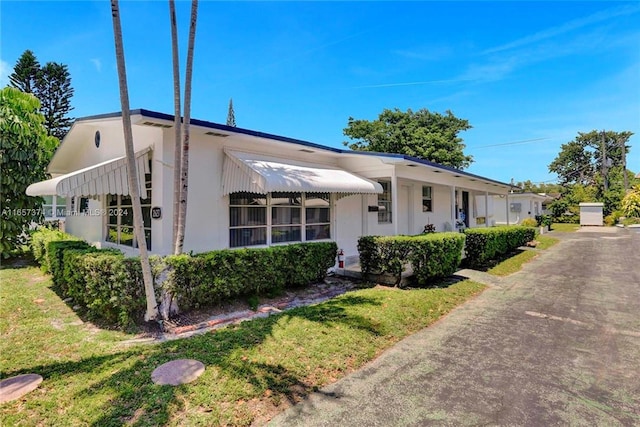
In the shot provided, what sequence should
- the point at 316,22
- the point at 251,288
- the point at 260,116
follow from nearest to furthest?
the point at 251,288 < the point at 316,22 < the point at 260,116

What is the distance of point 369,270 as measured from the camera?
9984mm

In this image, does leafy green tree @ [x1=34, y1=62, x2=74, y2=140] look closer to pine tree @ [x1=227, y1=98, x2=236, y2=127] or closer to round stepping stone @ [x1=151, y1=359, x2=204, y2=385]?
pine tree @ [x1=227, y1=98, x2=236, y2=127]

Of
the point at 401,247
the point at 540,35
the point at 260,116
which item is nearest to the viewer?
the point at 401,247

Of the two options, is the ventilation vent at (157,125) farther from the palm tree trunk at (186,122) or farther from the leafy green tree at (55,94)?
the leafy green tree at (55,94)

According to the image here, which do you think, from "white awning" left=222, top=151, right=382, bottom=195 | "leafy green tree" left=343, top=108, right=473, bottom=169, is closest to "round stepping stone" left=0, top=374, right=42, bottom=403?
"white awning" left=222, top=151, right=382, bottom=195

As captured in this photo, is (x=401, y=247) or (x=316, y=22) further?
(x=316, y=22)

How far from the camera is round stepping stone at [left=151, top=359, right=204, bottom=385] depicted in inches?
163

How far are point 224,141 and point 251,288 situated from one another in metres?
4.38

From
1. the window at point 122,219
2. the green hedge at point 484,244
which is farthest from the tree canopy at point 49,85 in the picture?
the green hedge at point 484,244

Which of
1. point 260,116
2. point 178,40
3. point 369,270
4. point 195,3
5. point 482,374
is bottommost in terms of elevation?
point 482,374

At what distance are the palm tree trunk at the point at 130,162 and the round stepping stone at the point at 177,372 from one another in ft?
6.73

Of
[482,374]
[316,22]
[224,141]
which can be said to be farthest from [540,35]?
[482,374]

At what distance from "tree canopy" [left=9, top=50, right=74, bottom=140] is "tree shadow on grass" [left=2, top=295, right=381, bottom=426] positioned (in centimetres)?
3138

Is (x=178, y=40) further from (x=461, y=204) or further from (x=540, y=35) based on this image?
(x=461, y=204)
